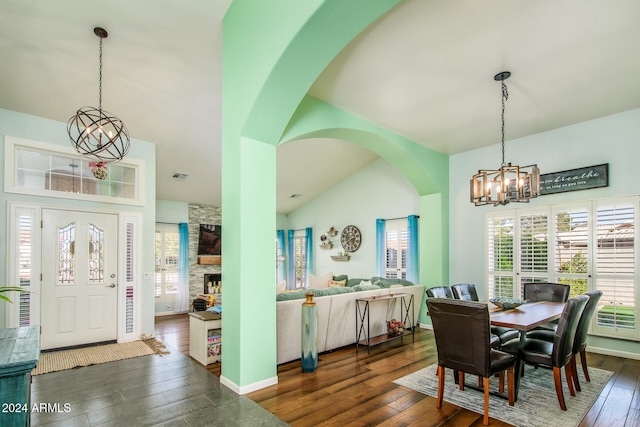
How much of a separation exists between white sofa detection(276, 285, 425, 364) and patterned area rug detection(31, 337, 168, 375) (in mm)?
1877

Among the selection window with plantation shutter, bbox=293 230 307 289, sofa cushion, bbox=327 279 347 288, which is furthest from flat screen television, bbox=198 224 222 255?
sofa cushion, bbox=327 279 347 288

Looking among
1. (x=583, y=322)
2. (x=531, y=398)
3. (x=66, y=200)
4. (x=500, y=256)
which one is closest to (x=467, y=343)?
(x=531, y=398)

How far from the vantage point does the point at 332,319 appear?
15.4 ft

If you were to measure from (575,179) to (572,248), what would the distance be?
3.35ft

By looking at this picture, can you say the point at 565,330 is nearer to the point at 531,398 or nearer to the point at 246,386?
the point at 531,398

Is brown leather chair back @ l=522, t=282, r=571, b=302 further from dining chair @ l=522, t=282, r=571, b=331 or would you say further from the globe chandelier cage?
the globe chandelier cage

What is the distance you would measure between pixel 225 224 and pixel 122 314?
118 inches

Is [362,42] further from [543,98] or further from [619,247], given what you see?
[619,247]

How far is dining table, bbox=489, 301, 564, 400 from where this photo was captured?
2.99 meters

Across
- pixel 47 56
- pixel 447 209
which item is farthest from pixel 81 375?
pixel 447 209

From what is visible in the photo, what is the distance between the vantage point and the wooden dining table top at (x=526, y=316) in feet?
9.80

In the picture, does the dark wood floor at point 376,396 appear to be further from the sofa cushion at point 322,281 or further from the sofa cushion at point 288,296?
the sofa cushion at point 322,281

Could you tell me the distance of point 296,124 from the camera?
13.7ft

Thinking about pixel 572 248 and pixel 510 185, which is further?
pixel 572 248
